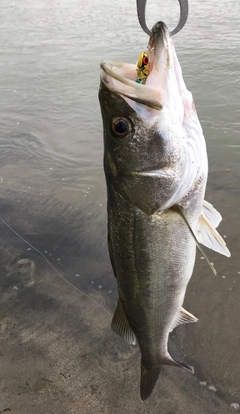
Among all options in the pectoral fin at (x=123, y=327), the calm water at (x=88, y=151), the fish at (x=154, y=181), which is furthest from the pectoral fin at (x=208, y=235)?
the calm water at (x=88, y=151)

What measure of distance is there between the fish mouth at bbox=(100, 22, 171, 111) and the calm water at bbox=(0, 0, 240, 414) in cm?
268

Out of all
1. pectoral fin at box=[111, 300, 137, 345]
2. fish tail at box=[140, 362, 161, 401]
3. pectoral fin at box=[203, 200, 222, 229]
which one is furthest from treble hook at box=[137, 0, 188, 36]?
fish tail at box=[140, 362, 161, 401]

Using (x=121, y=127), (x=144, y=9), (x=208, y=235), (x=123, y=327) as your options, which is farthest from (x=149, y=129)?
(x=123, y=327)

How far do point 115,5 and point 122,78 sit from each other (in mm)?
21748

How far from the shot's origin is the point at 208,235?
90.8 inches

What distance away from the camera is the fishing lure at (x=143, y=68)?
194 cm

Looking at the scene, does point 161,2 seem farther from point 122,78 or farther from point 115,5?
point 122,78

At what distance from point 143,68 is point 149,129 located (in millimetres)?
292

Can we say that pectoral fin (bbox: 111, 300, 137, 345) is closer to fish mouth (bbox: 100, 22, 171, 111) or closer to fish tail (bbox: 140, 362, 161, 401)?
fish tail (bbox: 140, 362, 161, 401)

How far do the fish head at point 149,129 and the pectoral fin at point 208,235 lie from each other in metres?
0.31

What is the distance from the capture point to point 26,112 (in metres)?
9.70

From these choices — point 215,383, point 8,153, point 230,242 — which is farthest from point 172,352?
point 8,153

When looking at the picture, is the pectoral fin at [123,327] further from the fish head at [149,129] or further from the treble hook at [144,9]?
the treble hook at [144,9]

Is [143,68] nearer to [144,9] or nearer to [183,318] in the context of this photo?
[144,9]
